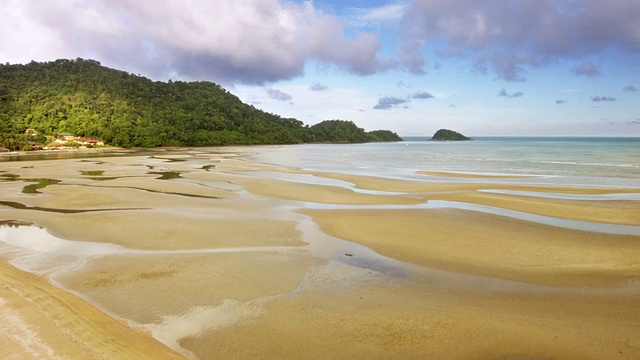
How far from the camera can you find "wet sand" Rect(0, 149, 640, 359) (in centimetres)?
499

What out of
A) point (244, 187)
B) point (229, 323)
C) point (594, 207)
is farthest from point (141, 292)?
point (594, 207)

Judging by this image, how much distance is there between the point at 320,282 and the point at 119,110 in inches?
5317

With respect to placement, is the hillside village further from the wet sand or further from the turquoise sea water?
the wet sand

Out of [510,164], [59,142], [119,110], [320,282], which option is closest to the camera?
[320,282]

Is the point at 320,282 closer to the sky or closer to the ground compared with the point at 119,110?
closer to the ground

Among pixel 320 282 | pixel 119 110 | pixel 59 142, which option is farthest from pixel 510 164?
pixel 119 110

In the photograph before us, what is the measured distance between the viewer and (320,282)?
730 centimetres

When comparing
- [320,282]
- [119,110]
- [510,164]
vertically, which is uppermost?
[119,110]

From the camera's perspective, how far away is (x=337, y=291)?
6867 mm

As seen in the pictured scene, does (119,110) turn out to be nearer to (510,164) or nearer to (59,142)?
(59,142)

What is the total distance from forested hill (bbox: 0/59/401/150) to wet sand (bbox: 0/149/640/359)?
3455 inches

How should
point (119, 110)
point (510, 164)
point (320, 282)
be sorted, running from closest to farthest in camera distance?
point (320, 282)
point (510, 164)
point (119, 110)

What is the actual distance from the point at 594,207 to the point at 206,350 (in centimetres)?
1662

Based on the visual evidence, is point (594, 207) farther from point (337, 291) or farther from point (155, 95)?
point (155, 95)
